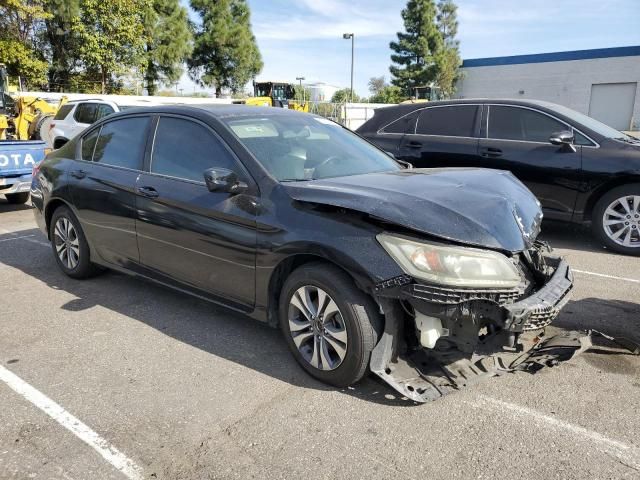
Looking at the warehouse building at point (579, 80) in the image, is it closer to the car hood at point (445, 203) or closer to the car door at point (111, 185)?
the car hood at point (445, 203)

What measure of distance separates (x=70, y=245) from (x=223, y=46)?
113 feet

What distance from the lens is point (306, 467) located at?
98.7 inches

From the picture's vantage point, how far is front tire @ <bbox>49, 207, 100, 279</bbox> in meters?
5.02

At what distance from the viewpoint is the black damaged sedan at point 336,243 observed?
2785 millimetres

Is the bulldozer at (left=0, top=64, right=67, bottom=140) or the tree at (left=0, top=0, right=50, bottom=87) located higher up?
the tree at (left=0, top=0, right=50, bottom=87)

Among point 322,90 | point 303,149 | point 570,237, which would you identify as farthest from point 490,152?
point 322,90

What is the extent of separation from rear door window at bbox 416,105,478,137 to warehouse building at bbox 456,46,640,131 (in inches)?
1550

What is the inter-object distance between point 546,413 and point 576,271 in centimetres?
294

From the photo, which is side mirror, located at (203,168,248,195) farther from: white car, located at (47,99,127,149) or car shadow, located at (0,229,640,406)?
white car, located at (47,99,127,149)

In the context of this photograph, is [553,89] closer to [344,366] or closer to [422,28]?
[422,28]

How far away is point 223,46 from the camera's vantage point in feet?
121

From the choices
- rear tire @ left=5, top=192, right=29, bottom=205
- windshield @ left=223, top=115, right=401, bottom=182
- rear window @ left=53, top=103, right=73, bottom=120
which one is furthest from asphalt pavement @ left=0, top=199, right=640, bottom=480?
rear window @ left=53, top=103, right=73, bottom=120

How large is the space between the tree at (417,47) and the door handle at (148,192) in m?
43.5

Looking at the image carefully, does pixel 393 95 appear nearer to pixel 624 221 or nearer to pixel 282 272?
pixel 624 221
